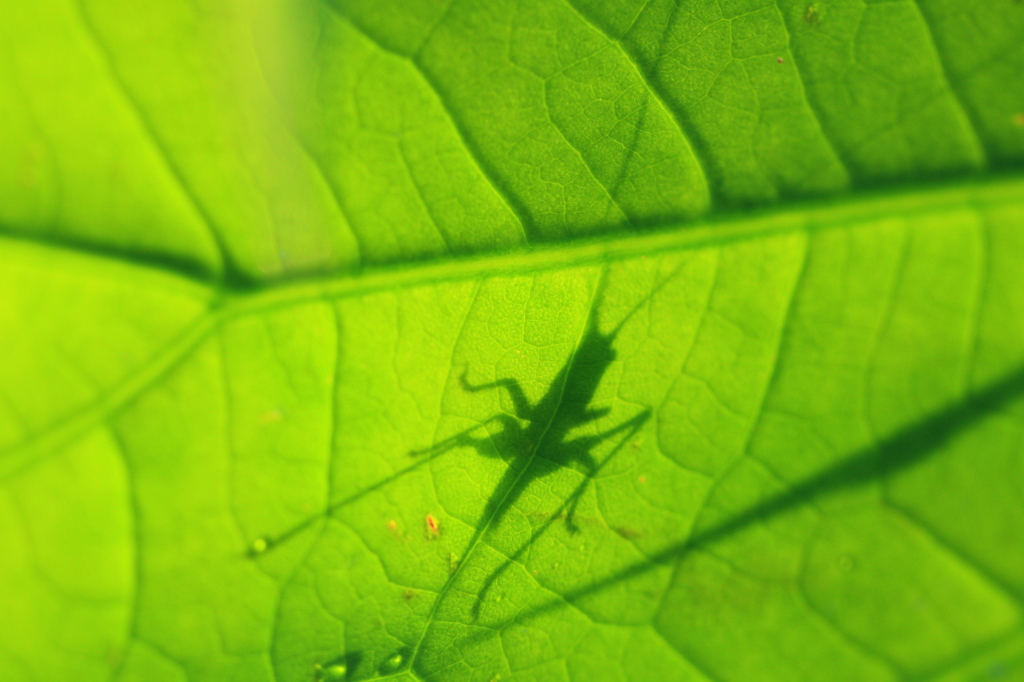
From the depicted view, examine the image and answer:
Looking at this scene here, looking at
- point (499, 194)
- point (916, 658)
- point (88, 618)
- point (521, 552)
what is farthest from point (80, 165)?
point (916, 658)

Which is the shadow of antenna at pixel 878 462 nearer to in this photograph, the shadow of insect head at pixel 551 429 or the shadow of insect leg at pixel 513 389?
the shadow of insect head at pixel 551 429

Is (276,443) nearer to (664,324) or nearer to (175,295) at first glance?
(175,295)

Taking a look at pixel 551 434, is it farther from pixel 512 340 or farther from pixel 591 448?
pixel 512 340

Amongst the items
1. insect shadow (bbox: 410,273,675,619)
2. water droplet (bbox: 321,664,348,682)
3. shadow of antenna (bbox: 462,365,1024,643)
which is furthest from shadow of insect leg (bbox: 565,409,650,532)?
water droplet (bbox: 321,664,348,682)

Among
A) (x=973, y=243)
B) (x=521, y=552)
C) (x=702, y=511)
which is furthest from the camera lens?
(x=521, y=552)

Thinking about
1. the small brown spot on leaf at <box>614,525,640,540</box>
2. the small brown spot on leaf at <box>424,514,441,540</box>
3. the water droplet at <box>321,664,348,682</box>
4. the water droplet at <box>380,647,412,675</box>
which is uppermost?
the small brown spot on leaf at <box>614,525,640,540</box>

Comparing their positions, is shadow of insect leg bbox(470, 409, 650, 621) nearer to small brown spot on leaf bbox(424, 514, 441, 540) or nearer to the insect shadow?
the insect shadow

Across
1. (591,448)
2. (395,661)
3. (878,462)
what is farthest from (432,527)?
(878,462)
